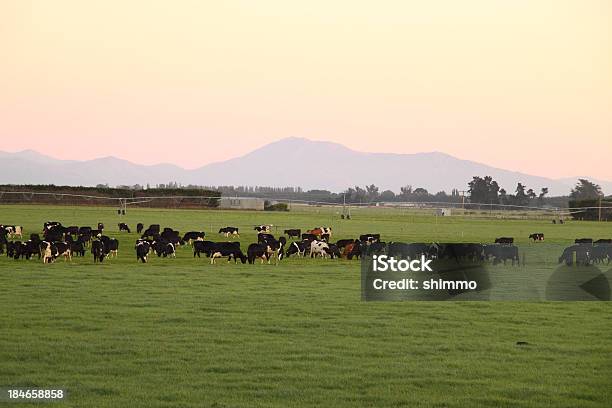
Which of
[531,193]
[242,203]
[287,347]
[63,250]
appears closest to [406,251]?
[63,250]

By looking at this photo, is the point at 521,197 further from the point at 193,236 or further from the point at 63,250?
the point at 63,250

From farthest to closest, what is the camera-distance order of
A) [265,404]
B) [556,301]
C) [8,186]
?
1. [8,186]
2. [556,301]
3. [265,404]

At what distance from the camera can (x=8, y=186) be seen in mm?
107188

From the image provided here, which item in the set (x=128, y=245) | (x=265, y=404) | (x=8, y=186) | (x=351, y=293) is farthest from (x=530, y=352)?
(x=8, y=186)

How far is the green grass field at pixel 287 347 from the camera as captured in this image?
11.3 m

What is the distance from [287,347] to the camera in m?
14.2

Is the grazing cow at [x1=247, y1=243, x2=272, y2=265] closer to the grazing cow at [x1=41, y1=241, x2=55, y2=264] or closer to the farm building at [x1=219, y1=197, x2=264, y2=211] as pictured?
the grazing cow at [x1=41, y1=241, x2=55, y2=264]

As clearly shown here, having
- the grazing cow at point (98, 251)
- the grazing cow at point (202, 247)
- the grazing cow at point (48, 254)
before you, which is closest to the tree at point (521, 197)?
the grazing cow at point (202, 247)

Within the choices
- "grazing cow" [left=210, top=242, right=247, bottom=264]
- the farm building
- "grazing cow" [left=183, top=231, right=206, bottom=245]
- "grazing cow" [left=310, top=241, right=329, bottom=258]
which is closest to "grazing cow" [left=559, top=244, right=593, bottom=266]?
"grazing cow" [left=310, top=241, right=329, bottom=258]

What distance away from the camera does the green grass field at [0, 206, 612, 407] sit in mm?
11312

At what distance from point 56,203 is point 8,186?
10.9m

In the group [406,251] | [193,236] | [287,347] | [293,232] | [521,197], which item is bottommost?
[287,347]

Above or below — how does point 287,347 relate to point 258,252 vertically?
below

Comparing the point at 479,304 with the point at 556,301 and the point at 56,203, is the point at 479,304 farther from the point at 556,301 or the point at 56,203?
the point at 56,203
